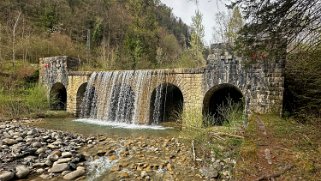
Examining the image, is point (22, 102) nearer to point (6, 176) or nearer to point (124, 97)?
point (124, 97)

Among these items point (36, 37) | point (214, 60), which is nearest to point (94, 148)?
point (214, 60)

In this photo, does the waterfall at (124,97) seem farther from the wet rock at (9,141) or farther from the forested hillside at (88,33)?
the wet rock at (9,141)

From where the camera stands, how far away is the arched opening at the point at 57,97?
1319 centimetres

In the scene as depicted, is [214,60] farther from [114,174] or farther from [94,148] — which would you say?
[114,174]

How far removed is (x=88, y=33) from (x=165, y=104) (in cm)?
1416

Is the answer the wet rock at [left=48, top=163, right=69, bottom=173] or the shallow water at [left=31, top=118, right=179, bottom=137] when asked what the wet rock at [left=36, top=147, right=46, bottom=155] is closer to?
the wet rock at [left=48, top=163, right=69, bottom=173]

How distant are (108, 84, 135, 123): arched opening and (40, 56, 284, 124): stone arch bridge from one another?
374mm

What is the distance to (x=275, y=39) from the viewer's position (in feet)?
14.2

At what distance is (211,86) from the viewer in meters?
8.00

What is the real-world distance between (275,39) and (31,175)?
4.64 meters

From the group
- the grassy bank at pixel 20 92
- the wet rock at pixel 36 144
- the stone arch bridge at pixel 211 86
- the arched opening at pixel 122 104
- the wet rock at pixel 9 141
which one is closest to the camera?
the wet rock at pixel 36 144

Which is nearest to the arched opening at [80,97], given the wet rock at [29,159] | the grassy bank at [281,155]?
the wet rock at [29,159]

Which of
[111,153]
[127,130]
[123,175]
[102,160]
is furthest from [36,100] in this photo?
[123,175]

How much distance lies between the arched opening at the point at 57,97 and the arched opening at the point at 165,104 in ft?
18.0
